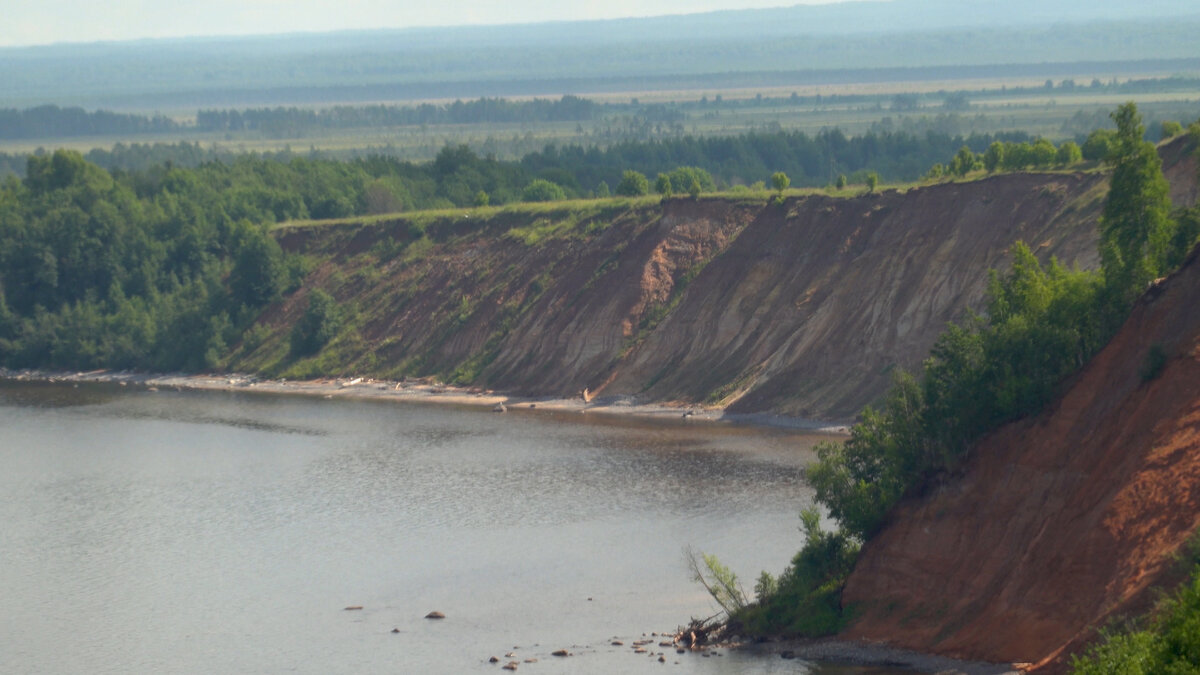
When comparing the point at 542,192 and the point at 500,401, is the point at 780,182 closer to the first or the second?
the point at 500,401

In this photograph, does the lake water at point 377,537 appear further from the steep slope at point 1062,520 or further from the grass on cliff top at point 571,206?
the grass on cliff top at point 571,206

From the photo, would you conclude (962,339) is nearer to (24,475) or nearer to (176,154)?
(24,475)

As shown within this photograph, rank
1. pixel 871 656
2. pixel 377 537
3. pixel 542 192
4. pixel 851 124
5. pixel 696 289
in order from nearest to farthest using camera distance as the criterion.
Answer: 1. pixel 871 656
2. pixel 377 537
3. pixel 696 289
4. pixel 542 192
5. pixel 851 124

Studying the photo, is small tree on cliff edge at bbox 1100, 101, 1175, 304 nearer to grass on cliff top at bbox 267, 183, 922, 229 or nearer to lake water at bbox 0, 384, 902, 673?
lake water at bbox 0, 384, 902, 673

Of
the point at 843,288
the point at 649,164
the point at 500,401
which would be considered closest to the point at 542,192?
the point at 500,401

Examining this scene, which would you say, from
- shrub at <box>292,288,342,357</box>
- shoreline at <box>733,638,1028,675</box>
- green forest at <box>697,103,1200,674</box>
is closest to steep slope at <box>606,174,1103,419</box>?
shrub at <box>292,288,342,357</box>

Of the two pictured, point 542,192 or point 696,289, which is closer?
point 696,289
